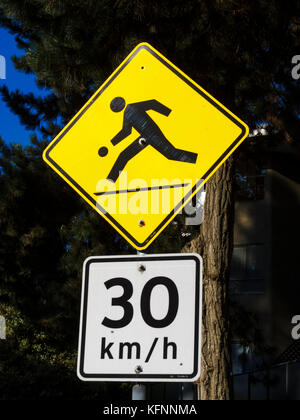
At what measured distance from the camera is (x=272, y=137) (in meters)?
12.7

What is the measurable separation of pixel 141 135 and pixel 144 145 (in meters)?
0.07

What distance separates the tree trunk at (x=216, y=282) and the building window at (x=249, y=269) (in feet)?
52.5

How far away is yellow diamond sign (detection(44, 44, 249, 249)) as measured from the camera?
12.0ft

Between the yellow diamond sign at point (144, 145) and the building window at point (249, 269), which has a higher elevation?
the building window at point (249, 269)

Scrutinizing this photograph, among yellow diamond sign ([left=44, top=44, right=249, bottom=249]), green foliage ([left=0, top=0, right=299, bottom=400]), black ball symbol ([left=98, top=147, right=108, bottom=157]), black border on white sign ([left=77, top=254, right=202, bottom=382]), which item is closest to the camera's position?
black border on white sign ([left=77, top=254, right=202, bottom=382])

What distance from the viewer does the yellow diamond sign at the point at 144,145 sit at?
3648 millimetres

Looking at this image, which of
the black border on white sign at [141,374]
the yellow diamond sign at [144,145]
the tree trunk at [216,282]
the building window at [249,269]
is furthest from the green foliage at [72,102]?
the building window at [249,269]

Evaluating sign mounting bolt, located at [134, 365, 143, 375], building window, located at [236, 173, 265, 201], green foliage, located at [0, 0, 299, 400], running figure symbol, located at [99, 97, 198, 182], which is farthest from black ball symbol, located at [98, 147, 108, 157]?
building window, located at [236, 173, 265, 201]

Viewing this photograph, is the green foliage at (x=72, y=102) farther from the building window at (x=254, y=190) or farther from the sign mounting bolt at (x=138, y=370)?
the building window at (x=254, y=190)

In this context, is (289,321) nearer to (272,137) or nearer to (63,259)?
(63,259)

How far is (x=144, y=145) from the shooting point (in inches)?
149

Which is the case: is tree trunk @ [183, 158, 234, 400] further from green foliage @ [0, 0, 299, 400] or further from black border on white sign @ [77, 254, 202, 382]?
black border on white sign @ [77, 254, 202, 382]

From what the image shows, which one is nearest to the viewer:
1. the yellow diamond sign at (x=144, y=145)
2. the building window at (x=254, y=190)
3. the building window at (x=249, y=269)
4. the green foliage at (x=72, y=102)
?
the yellow diamond sign at (x=144, y=145)

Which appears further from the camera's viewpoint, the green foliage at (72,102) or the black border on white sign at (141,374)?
the green foliage at (72,102)
